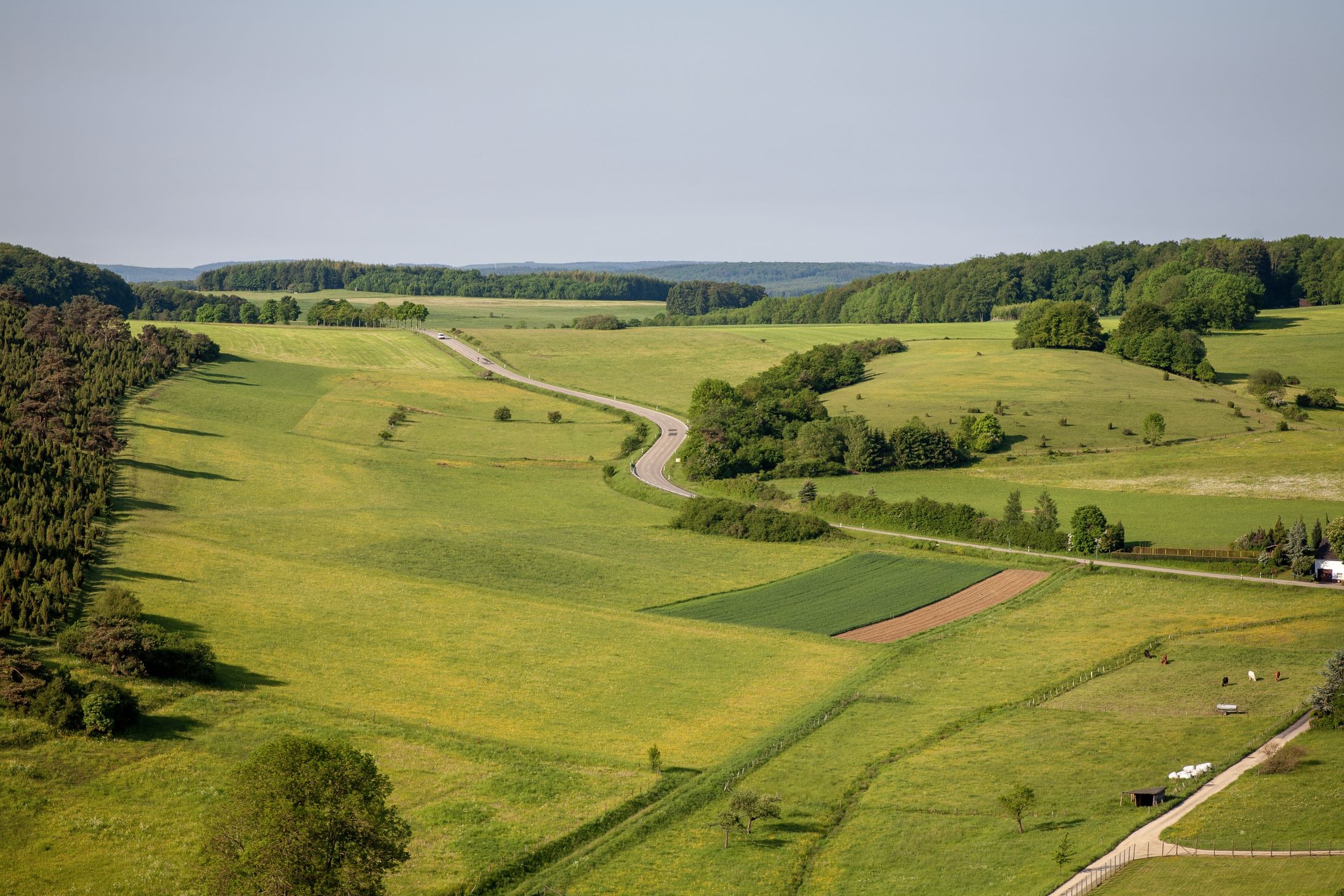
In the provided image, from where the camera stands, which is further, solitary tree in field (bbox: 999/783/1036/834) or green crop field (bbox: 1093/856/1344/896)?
solitary tree in field (bbox: 999/783/1036/834)

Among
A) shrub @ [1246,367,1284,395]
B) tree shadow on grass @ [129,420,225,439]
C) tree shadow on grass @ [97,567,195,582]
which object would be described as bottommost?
tree shadow on grass @ [97,567,195,582]

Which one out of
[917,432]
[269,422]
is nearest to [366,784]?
[917,432]

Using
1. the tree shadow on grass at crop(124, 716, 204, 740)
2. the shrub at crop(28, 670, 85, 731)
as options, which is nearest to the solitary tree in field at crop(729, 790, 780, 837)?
the tree shadow on grass at crop(124, 716, 204, 740)

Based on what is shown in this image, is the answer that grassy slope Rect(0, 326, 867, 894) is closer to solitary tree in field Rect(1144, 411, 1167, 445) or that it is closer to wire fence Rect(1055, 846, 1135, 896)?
wire fence Rect(1055, 846, 1135, 896)

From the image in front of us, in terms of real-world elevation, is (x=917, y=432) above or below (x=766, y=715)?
above

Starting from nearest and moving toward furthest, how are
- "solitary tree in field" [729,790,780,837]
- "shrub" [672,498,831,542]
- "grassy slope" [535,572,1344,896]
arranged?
"grassy slope" [535,572,1344,896], "solitary tree in field" [729,790,780,837], "shrub" [672,498,831,542]

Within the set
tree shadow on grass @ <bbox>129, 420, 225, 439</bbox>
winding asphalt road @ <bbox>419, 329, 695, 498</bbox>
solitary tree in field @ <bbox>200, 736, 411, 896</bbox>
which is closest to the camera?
solitary tree in field @ <bbox>200, 736, 411, 896</bbox>

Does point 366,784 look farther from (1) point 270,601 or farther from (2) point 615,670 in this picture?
(1) point 270,601

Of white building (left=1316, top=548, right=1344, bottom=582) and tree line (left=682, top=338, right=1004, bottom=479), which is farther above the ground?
tree line (left=682, top=338, right=1004, bottom=479)
